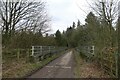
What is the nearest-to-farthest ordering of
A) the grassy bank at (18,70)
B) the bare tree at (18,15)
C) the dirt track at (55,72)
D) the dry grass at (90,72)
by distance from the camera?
the grassy bank at (18,70)
the dry grass at (90,72)
the dirt track at (55,72)
the bare tree at (18,15)

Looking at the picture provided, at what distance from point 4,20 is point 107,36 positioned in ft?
63.2

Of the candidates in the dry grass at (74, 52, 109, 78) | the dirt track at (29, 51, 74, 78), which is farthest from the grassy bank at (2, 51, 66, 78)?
the dry grass at (74, 52, 109, 78)

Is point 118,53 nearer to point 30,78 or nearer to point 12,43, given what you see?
point 30,78

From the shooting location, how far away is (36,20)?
33.1 meters

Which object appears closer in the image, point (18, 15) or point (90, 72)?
point (90, 72)

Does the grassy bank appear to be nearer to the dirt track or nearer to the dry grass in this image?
the dirt track

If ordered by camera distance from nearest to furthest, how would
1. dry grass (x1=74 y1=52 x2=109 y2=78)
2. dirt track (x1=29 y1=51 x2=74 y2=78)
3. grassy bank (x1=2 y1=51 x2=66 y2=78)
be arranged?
grassy bank (x1=2 y1=51 x2=66 y2=78), dry grass (x1=74 y1=52 x2=109 y2=78), dirt track (x1=29 y1=51 x2=74 y2=78)

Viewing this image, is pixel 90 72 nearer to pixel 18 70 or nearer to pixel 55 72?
pixel 55 72

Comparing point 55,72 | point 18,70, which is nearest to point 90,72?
point 55,72

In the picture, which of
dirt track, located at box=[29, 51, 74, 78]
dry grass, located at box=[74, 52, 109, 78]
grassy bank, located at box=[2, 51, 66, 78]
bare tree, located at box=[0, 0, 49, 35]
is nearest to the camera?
grassy bank, located at box=[2, 51, 66, 78]

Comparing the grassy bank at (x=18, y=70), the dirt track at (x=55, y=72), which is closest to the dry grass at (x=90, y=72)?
the dirt track at (x=55, y=72)

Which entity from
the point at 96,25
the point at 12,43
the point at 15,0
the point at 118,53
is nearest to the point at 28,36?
the point at 12,43

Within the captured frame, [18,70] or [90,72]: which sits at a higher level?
[18,70]

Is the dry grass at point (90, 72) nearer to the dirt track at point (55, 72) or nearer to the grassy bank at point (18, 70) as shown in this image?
the dirt track at point (55, 72)
